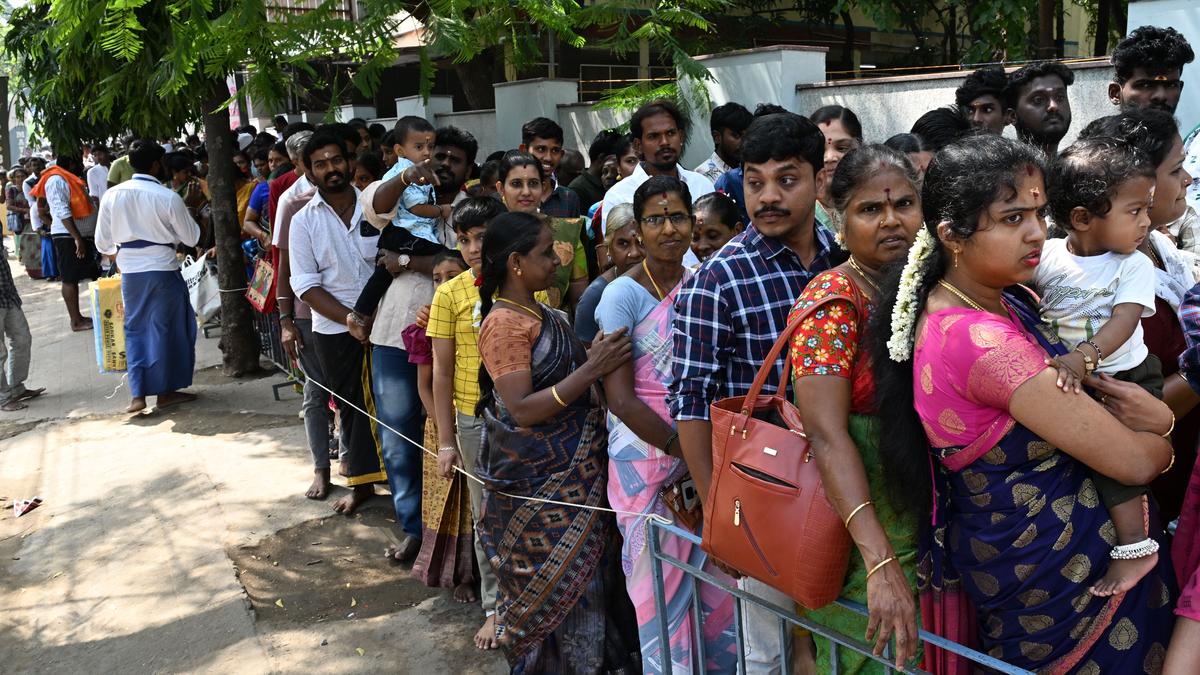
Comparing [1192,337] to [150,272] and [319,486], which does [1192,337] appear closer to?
[319,486]

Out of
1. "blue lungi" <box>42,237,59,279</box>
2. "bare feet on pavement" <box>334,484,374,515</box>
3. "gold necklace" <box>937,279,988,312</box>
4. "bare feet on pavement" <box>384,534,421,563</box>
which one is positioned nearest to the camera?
"gold necklace" <box>937,279,988,312</box>

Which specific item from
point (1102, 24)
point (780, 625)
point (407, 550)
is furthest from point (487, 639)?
point (1102, 24)

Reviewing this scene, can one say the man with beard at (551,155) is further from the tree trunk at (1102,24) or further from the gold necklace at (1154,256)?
the tree trunk at (1102,24)

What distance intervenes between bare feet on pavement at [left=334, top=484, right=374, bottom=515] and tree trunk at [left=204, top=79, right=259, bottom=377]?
3.52 m

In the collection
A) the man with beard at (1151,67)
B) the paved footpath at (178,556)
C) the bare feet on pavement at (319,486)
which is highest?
the man with beard at (1151,67)

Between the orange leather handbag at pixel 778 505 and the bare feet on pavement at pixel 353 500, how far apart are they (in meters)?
3.66

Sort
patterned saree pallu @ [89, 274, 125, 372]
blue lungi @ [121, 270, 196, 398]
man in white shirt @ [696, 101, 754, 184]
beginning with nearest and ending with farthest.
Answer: man in white shirt @ [696, 101, 754, 184], blue lungi @ [121, 270, 196, 398], patterned saree pallu @ [89, 274, 125, 372]

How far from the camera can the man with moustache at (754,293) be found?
2590 millimetres

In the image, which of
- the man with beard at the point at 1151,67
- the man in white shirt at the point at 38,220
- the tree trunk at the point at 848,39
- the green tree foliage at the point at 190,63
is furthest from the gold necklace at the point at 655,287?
the tree trunk at the point at 848,39

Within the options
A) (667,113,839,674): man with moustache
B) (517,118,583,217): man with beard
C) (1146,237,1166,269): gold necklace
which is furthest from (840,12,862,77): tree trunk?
(667,113,839,674): man with moustache

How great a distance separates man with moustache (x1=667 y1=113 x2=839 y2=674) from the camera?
8.50ft

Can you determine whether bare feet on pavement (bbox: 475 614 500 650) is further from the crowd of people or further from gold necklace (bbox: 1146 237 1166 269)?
gold necklace (bbox: 1146 237 1166 269)

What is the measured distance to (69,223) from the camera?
12.3 metres

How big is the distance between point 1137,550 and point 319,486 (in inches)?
187
